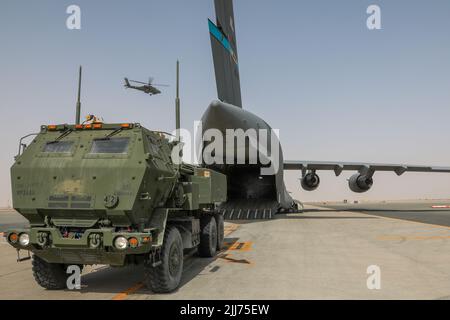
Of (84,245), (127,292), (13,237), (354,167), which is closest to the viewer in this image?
(84,245)

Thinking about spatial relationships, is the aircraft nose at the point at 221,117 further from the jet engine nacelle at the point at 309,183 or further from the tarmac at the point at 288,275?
the jet engine nacelle at the point at 309,183

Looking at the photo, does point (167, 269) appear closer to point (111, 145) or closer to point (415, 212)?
point (111, 145)

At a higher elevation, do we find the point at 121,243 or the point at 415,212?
the point at 121,243

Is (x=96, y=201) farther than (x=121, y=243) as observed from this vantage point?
Yes

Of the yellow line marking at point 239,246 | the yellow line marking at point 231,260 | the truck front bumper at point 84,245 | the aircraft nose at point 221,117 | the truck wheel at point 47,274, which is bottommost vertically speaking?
the yellow line marking at point 239,246

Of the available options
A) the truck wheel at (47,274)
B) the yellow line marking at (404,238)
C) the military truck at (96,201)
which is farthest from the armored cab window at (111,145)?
the yellow line marking at (404,238)

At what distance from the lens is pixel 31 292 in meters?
6.54

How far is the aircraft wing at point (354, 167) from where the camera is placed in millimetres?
31844

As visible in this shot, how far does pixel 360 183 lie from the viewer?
102 ft

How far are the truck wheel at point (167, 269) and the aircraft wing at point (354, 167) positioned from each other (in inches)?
993

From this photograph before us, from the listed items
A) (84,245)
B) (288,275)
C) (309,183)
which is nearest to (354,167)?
(309,183)

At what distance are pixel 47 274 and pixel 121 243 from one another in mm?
1911
